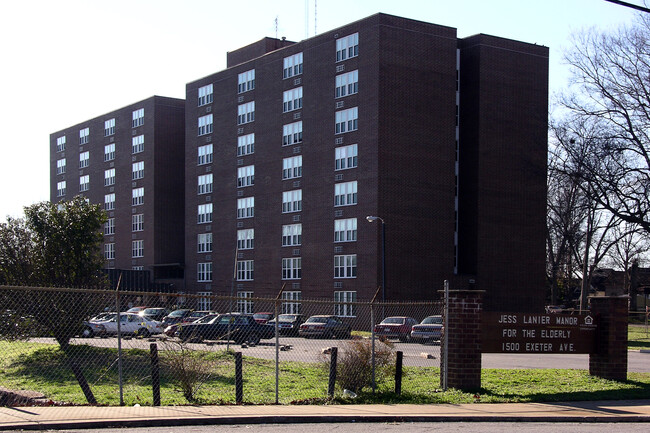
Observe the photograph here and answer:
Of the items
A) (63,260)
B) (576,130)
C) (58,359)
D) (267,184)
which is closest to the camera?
(58,359)

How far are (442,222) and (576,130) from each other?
46.9ft

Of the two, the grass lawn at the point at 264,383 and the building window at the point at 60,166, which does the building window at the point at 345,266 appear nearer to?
the grass lawn at the point at 264,383

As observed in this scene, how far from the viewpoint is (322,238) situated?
59.7 m

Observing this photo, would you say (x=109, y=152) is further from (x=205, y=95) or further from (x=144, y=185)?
(x=205, y=95)

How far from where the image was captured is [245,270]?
6744 centimetres

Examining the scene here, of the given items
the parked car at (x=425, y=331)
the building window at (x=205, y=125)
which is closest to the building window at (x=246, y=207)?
the building window at (x=205, y=125)

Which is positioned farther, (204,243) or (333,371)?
(204,243)

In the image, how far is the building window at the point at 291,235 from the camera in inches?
2436

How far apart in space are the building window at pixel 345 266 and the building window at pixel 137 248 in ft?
98.8

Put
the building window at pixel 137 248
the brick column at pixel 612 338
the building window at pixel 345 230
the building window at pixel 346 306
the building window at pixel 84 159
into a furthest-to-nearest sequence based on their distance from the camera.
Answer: the building window at pixel 84 159
the building window at pixel 137 248
the building window at pixel 345 230
the building window at pixel 346 306
the brick column at pixel 612 338

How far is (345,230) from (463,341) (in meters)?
42.2

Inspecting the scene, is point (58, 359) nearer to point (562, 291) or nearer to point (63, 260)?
point (63, 260)

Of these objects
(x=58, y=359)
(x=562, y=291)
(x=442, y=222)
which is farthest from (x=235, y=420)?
(x=562, y=291)

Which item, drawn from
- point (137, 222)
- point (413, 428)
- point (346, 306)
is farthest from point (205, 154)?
point (413, 428)
